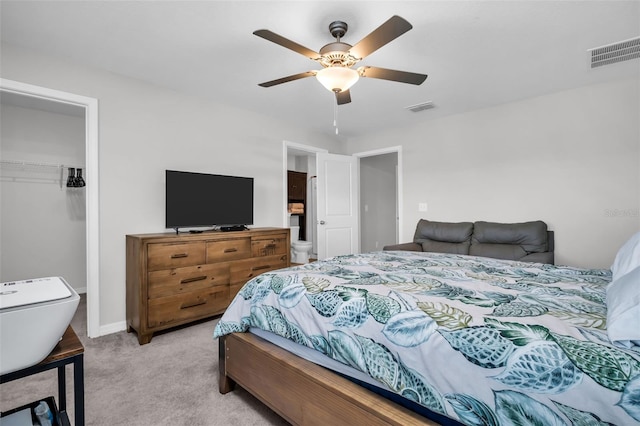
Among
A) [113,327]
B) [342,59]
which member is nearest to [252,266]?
[113,327]

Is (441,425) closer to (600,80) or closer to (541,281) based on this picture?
(541,281)

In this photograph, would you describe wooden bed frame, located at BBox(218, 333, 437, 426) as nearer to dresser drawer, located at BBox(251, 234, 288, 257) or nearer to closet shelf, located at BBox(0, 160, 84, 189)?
dresser drawer, located at BBox(251, 234, 288, 257)

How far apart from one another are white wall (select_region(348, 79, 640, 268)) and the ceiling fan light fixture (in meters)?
2.67

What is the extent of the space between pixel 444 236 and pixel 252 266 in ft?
8.08

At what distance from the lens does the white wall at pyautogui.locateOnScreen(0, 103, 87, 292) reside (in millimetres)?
3494

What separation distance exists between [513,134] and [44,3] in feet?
15.0

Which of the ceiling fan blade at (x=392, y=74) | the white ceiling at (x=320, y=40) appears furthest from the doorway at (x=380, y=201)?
the ceiling fan blade at (x=392, y=74)

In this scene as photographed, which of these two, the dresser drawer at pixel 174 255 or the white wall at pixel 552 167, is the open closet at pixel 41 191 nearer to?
the dresser drawer at pixel 174 255

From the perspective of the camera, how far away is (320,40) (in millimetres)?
2377

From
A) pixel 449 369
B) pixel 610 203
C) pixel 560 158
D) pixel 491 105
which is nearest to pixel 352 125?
pixel 491 105

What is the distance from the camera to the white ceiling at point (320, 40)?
2.03m

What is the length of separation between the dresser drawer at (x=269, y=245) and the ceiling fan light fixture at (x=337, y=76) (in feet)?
6.50

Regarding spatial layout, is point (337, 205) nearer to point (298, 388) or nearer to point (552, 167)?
point (552, 167)

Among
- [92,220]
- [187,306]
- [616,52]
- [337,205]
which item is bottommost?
[187,306]
